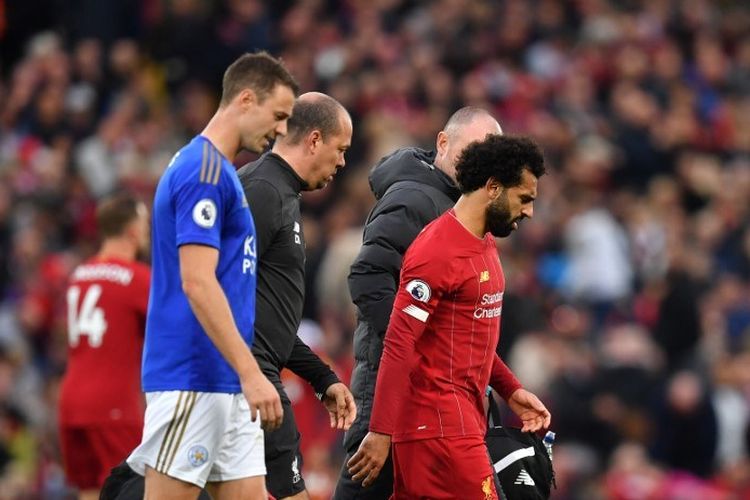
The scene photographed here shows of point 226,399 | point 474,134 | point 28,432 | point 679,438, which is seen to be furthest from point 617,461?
point 226,399

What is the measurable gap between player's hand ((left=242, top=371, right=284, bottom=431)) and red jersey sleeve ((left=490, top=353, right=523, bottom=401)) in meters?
1.80

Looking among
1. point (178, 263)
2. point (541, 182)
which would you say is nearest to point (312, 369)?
point (178, 263)

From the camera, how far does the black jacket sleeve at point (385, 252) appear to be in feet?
22.4

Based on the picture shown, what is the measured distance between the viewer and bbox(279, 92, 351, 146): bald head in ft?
21.9

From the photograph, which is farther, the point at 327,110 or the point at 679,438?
the point at 679,438

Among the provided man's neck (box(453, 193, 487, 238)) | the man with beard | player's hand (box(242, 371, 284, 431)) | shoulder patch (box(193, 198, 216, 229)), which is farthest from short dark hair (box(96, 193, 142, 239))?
player's hand (box(242, 371, 284, 431))

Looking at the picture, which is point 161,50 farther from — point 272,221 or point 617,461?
point 272,221

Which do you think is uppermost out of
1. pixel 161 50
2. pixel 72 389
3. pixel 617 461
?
pixel 161 50

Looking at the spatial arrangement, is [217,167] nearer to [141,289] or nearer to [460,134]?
[460,134]

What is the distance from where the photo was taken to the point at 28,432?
12.7 meters

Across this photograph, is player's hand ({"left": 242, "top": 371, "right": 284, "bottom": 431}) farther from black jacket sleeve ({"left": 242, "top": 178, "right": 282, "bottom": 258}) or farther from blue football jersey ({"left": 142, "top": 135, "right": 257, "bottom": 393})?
black jacket sleeve ({"left": 242, "top": 178, "right": 282, "bottom": 258})

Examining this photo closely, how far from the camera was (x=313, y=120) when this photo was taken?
263 inches

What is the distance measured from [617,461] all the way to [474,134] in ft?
21.1

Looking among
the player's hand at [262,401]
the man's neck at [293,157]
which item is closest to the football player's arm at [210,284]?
the player's hand at [262,401]
